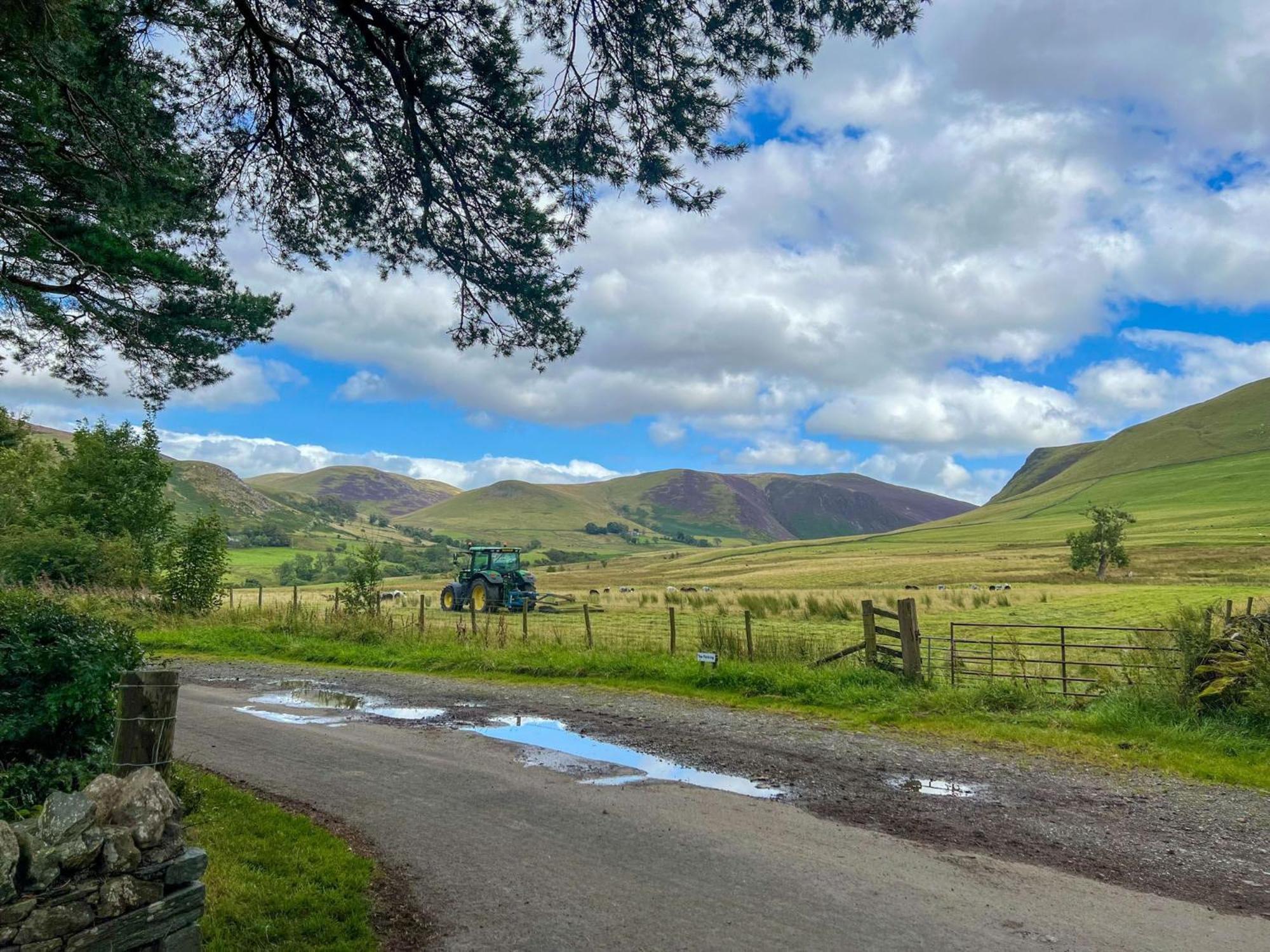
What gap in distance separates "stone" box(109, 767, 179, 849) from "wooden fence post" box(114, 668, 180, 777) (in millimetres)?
651

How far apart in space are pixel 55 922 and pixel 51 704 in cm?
318

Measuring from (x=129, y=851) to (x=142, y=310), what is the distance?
24.9 ft

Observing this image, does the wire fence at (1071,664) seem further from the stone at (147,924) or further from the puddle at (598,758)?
the stone at (147,924)

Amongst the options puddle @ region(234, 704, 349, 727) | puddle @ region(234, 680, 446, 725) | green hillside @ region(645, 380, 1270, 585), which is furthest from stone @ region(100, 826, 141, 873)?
green hillside @ region(645, 380, 1270, 585)

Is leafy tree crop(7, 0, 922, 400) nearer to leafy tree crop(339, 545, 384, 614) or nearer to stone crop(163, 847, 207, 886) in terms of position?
stone crop(163, 847, 207, 886)

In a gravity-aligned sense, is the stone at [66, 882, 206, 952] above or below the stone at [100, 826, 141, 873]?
below

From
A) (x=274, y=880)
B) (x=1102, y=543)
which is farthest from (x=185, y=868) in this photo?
(x=1102, y=543)

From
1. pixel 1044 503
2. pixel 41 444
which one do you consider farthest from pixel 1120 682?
pixel 1044 503

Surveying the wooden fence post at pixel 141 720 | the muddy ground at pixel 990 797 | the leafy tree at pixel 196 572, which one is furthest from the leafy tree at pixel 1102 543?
the wooden fence post at pixel 141 720

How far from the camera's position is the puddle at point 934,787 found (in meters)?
8.32

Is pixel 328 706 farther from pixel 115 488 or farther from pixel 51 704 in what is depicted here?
pixel 115 488

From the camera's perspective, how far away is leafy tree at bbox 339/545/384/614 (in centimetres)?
2239

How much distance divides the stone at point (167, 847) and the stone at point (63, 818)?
0.40 meters

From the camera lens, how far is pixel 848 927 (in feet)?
16.7
